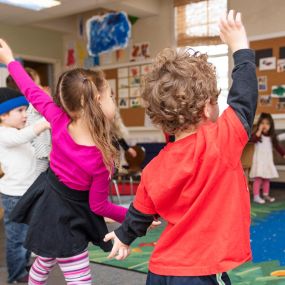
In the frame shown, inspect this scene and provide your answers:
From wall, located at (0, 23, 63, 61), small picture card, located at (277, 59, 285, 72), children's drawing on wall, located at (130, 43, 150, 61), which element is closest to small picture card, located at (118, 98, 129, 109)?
children's drawing on wall, located at (130, 43, 150, 61)

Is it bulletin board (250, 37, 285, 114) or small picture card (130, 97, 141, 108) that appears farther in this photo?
small picture card (130, 97, 141, 108)

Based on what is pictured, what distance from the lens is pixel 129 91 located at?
7.22 metres

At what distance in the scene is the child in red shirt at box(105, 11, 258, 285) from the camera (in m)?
Result: 0.94

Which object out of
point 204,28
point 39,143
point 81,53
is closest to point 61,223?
point 39,143

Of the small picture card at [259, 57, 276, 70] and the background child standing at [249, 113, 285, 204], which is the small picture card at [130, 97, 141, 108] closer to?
the small picture card at [259, 57, 276, 70]

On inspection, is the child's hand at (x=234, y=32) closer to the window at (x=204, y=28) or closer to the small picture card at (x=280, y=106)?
the small picture card at (x=280, y=106)

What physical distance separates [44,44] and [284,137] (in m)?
4.81

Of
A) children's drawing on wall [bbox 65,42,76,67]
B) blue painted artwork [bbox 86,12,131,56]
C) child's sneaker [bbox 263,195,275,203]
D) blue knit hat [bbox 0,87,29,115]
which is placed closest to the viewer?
blue knit hat [bbox 0,87,29,115]

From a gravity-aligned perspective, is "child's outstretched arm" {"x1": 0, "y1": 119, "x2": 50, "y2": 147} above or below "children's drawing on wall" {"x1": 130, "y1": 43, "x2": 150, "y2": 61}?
below

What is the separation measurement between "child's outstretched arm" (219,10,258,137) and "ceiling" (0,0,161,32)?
5.32m

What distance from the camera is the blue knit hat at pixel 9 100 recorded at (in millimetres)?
2191

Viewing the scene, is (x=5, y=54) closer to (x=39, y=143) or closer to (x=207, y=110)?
(x=207, y=110)

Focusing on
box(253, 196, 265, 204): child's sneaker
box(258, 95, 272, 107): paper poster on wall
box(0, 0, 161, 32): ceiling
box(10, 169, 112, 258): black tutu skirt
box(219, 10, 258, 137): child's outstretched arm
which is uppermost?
box(0, 0, 161, 32): ceiling

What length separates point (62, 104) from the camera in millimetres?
1483
